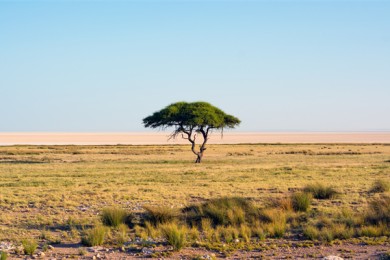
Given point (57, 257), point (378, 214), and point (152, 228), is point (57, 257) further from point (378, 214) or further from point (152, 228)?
point (378, 214)

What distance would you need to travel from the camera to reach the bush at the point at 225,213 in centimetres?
1572

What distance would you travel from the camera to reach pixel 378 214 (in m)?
15.5

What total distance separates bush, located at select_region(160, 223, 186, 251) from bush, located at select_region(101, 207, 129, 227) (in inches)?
92.7

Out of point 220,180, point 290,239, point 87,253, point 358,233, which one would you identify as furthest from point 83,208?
point 220,180

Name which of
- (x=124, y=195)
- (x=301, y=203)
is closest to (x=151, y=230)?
(x=301, y=203)

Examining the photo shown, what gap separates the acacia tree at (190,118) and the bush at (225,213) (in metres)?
34.5

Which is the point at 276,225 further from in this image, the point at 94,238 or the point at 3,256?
the point at 3,256

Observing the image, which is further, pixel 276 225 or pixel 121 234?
pixel 276 225

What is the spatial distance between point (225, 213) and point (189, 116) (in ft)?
124

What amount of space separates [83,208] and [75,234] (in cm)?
497

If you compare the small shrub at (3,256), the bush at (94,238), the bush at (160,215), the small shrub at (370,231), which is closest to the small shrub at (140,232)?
the bush at (160,215)

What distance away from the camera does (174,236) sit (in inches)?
514

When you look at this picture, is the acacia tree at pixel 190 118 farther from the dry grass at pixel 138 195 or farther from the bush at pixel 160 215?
the bush at pixel 160 215

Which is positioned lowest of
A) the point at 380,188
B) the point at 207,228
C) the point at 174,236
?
the point at 207,228
